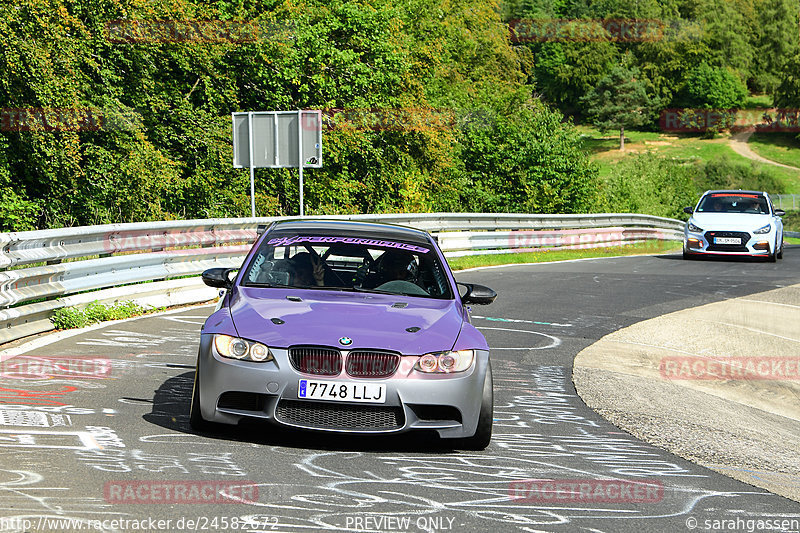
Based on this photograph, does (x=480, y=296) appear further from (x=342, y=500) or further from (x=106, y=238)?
(x=106, y=238)

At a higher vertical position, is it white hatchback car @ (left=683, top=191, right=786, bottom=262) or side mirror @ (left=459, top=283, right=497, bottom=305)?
side mirror @ (left=459, top=283, right=497, bottom=305)

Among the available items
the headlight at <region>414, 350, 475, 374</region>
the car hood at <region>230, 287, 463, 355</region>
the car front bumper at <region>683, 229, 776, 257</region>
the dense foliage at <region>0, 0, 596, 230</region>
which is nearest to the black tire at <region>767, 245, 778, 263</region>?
the car front bumper at <region>683, 229, 776, 257</region>

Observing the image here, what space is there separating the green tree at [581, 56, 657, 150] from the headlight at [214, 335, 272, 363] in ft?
436

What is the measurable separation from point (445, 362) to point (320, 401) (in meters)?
0.74

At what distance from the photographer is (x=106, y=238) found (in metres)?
11.9

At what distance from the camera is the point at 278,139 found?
22172 mm

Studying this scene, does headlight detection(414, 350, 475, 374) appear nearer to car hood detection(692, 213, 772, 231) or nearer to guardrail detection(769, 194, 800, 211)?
car hood detection(692, 213, 772, 231)

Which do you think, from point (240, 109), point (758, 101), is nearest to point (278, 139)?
point (240, 109)

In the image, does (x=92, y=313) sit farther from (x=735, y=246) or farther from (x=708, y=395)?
(x=735, y=246)

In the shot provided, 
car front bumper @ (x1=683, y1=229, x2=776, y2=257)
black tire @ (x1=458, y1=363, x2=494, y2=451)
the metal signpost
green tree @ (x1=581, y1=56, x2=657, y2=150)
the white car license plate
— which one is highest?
green tree @ (x1=581, y1=56, x2=657, y2=150)

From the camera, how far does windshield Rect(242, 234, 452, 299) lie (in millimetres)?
7035

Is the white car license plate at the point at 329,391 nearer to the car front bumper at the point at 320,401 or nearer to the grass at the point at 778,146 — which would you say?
the car front bumper at the point at 320,401

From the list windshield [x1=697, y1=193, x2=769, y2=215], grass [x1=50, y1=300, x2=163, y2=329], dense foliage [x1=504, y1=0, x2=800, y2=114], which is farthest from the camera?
dense foliage [x1=504, y1=0, x2=800, y2=114]

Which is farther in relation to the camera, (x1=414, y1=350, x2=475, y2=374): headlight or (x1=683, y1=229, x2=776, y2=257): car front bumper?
(x1=683, y1=229, x2=776, y2=257): car front bumper
